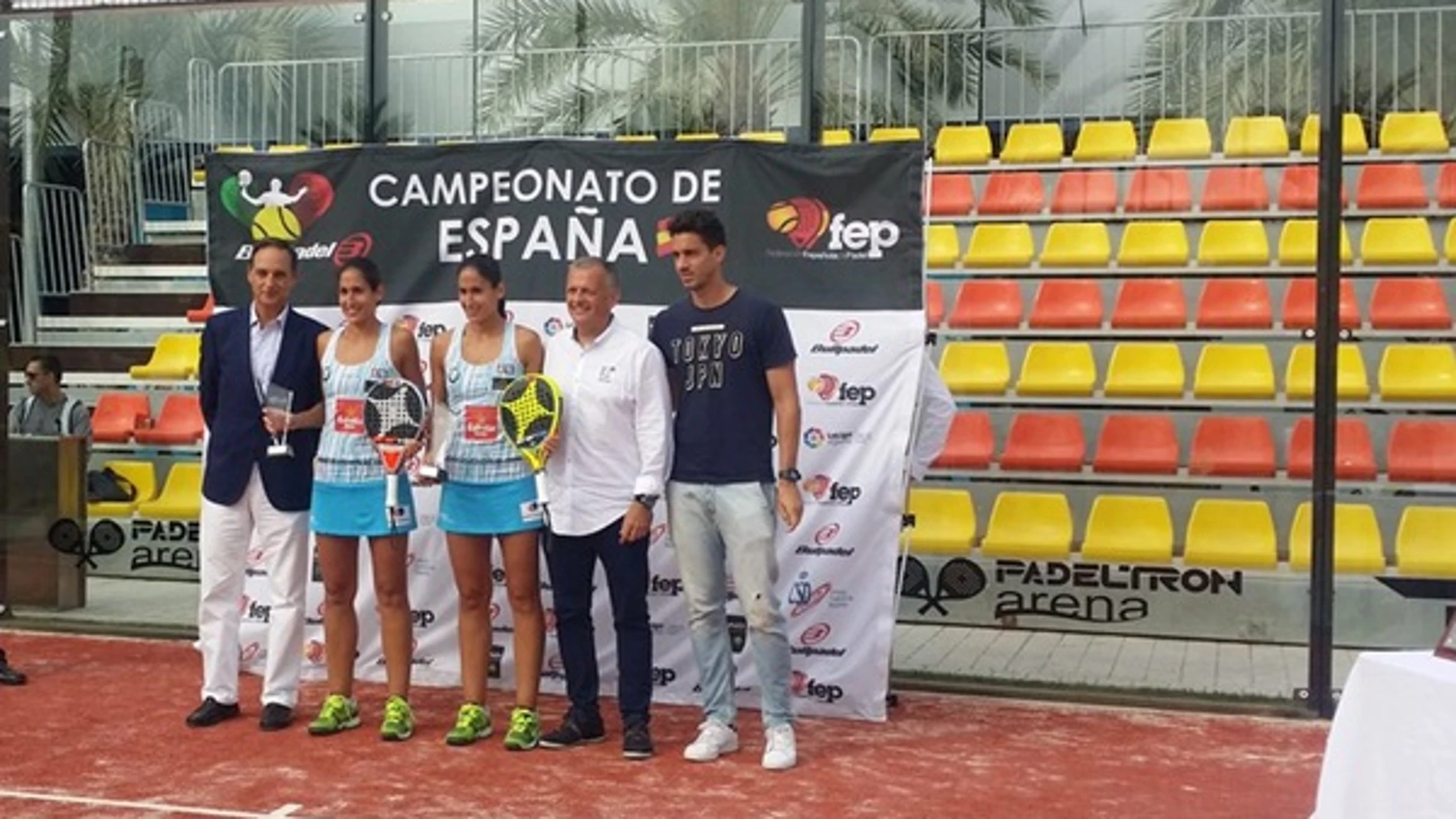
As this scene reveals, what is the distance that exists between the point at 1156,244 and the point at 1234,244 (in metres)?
0.44

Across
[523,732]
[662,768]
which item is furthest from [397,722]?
[662,768]

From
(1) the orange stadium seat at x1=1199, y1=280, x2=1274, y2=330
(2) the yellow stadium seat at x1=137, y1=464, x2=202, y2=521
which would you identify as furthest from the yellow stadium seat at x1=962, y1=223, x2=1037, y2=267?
(2) the yellow stadium seat at x1=137, y1=464, x2=202, y2=521

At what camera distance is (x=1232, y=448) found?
8703mm

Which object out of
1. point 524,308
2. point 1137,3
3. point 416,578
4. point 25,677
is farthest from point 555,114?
point 25,677

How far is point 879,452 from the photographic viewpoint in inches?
273

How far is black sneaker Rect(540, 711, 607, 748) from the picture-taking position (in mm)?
6344

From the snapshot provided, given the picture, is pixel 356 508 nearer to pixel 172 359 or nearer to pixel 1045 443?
pixel 172 359

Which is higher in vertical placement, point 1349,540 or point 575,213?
point 575,213

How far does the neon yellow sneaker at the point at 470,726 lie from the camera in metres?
6.38

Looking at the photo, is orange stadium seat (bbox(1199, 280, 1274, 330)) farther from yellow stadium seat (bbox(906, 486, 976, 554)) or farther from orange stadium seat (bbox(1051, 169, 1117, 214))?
yellow stadium seat (bbox(906, 486, 976, 554))

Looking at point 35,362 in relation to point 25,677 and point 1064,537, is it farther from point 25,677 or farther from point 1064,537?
point 1064,537

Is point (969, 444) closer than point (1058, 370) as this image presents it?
Yes

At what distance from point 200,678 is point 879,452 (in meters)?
3.47

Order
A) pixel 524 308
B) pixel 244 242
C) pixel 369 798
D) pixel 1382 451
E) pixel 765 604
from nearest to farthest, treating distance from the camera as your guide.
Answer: pixel 369 798 → pixel 765 604 → pixel 524 308 → pixel 244 242 → pixel 1382 451
